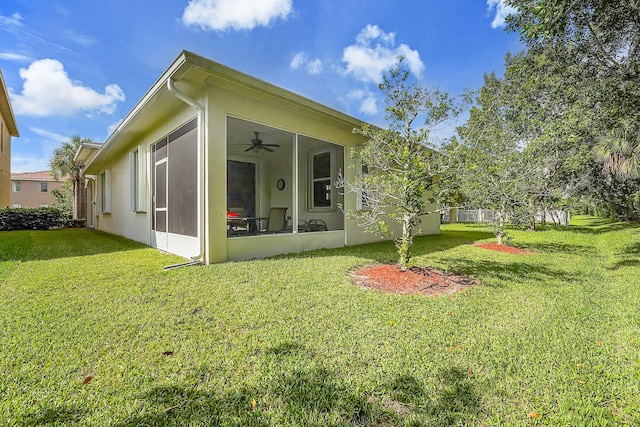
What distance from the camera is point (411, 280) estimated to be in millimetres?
4277

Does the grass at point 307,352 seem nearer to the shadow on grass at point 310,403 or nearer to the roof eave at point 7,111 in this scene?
the shadow on grass at point 310,403

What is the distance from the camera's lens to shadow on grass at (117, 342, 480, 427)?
1.57m

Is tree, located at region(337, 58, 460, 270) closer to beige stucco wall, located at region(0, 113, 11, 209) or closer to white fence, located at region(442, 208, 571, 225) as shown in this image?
white fence, located at region(442, 208, 571, 225)

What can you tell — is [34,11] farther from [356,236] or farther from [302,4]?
[356,236]

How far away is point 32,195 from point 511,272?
42414 millimetres

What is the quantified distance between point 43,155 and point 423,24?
2800 centimetres

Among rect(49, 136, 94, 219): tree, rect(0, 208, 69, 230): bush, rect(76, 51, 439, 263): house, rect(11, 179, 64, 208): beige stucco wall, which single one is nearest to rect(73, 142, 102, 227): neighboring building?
rect(49, 136, 94, 219): tree

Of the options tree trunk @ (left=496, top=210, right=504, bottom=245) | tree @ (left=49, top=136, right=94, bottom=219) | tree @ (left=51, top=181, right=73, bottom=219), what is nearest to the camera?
tree trunk @ (left=496, top=210, right=504, bottom=245)

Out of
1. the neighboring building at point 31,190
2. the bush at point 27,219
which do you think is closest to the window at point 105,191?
the bush at point 27,219

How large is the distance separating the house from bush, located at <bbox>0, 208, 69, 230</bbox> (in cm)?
575

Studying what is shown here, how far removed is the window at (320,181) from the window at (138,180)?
491cm

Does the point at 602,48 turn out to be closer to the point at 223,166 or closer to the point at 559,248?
the point at 559,248

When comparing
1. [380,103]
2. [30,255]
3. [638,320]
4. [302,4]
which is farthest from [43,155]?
[638,320]

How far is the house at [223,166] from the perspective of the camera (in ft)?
17.0
